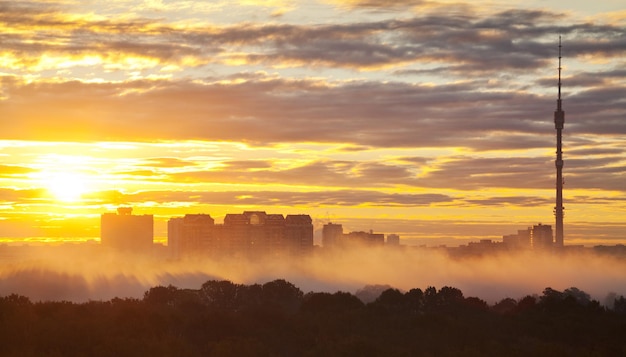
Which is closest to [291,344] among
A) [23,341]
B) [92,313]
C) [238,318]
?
[238,318]

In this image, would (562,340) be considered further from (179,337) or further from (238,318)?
(179,337)

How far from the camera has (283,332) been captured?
122 meters

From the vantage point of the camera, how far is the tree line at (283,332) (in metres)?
93.9

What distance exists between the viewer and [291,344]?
114812 millimetres

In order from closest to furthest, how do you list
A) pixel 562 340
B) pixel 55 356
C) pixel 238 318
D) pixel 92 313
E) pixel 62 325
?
pixel 55 356 → pixel 62 325 → pixel 92 313 → pixel 238 318 → pixel 562 340

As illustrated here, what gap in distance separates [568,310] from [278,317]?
67.2m

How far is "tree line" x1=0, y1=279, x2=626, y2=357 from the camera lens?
→ 308 feet

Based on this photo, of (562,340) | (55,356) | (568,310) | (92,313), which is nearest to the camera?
(55,356)

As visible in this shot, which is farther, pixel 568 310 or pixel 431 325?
pixel 568 310

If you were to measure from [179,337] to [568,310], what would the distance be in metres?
93.2

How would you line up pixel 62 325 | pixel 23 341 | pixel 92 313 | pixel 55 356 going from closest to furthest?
pixel 55 356
pixel 23 341
pixel 62 325
pixel 92 313

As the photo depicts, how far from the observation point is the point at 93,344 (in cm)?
9494

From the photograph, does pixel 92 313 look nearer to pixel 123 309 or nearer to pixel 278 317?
pixel 123 309

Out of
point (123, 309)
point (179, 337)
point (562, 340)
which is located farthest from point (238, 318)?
point (562, 340)
